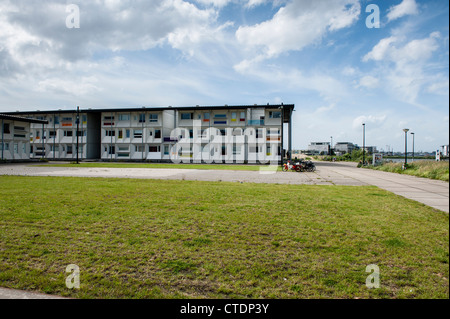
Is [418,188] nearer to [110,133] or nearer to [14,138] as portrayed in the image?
[14,138]

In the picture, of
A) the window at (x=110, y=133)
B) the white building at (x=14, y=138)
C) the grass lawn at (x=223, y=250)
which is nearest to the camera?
the grass lawn at (x=223, y=250)

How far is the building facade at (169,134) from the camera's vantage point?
50219 millimetres

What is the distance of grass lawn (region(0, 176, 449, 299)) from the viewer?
11.3 ft

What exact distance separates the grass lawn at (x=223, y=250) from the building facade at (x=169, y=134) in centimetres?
4158

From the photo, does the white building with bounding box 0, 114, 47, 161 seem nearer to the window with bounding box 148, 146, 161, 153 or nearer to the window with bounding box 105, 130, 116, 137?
the window with bounding box 105, 130, 116, 137

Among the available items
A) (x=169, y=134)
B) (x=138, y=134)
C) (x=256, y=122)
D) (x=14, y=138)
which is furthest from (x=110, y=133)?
(x=256, y=122)

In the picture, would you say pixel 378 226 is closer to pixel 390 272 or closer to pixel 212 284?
pixel 390 272

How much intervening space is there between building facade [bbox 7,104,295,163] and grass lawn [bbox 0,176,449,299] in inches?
1637

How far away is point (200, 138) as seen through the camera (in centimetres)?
5209

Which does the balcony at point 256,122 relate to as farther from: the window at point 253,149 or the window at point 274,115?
the window at point 253,149

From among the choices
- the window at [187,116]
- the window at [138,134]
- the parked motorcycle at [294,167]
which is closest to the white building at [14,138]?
the window at [138,134]

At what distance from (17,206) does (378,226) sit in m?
10.4

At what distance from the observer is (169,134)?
54.2 metres
